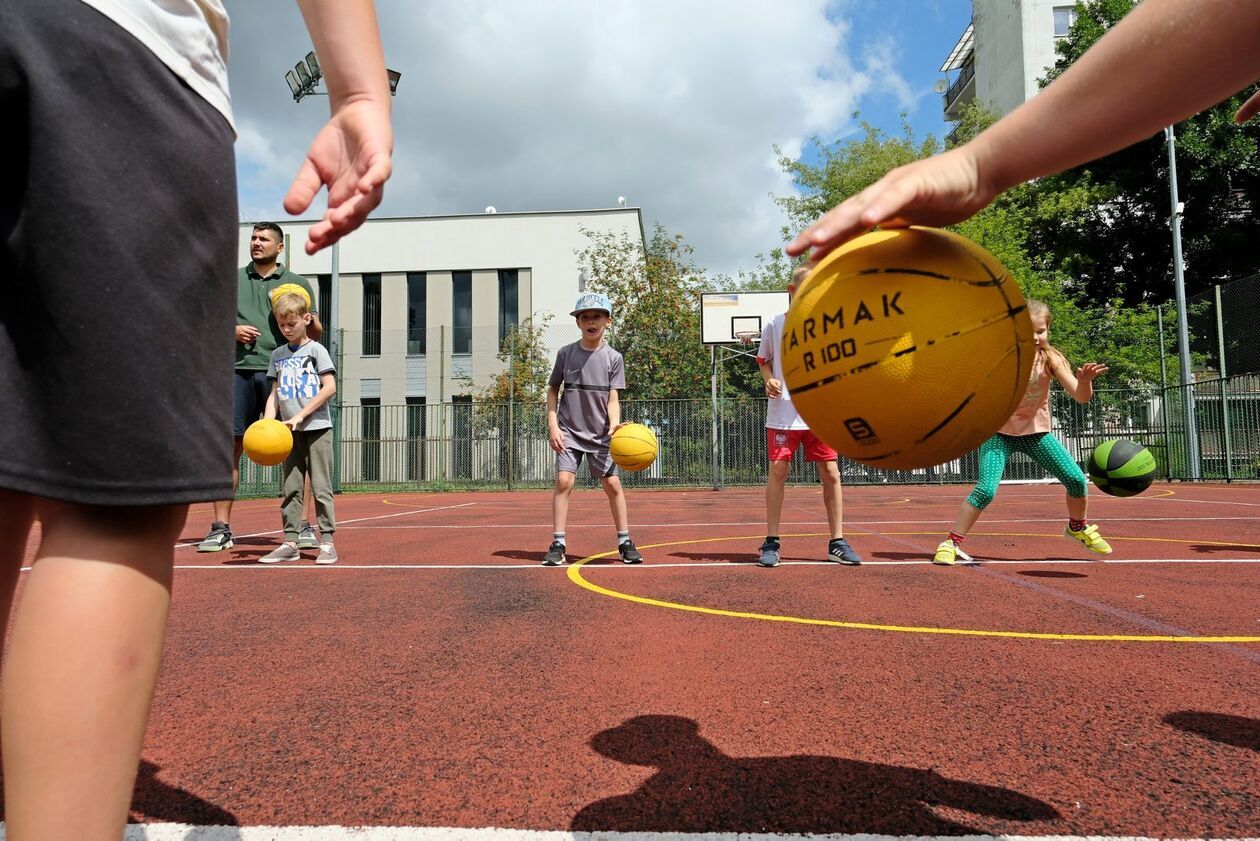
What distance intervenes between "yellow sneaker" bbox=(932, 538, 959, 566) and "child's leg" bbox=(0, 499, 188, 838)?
17.3ft

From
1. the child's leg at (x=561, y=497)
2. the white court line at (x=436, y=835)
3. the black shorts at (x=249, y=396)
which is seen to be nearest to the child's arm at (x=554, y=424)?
the child's leg at (x=561, y=497)

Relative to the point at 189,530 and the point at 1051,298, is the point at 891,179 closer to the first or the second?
the point at 189,530

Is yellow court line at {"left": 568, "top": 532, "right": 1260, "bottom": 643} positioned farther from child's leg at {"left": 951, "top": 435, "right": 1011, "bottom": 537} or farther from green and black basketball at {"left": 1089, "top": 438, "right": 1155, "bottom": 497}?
green and black basketball at {"left": 1089, "top": 438, "right": 1155, "bottom": 497}

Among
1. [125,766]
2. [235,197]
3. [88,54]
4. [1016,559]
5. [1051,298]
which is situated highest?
[1051,298]

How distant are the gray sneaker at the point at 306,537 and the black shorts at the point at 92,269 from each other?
17.5 ft

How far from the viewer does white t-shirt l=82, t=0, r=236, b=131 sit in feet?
3.24

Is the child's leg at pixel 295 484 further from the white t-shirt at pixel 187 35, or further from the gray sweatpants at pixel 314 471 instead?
the white t-shirt at pixel 187 35

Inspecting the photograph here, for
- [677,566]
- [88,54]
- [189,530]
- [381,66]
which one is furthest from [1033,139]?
[189,530]

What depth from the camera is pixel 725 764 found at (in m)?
1.93

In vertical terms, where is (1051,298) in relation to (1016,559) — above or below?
above

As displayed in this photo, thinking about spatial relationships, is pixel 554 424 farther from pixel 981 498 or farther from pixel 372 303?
pixel 372 303

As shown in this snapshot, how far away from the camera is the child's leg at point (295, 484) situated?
18.9ft

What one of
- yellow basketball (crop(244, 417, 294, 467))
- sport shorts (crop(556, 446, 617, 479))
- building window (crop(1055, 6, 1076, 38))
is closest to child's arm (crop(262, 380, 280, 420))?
yellow basketball (crop(244, 417, 294, 467))

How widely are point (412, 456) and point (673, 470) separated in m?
7.90
